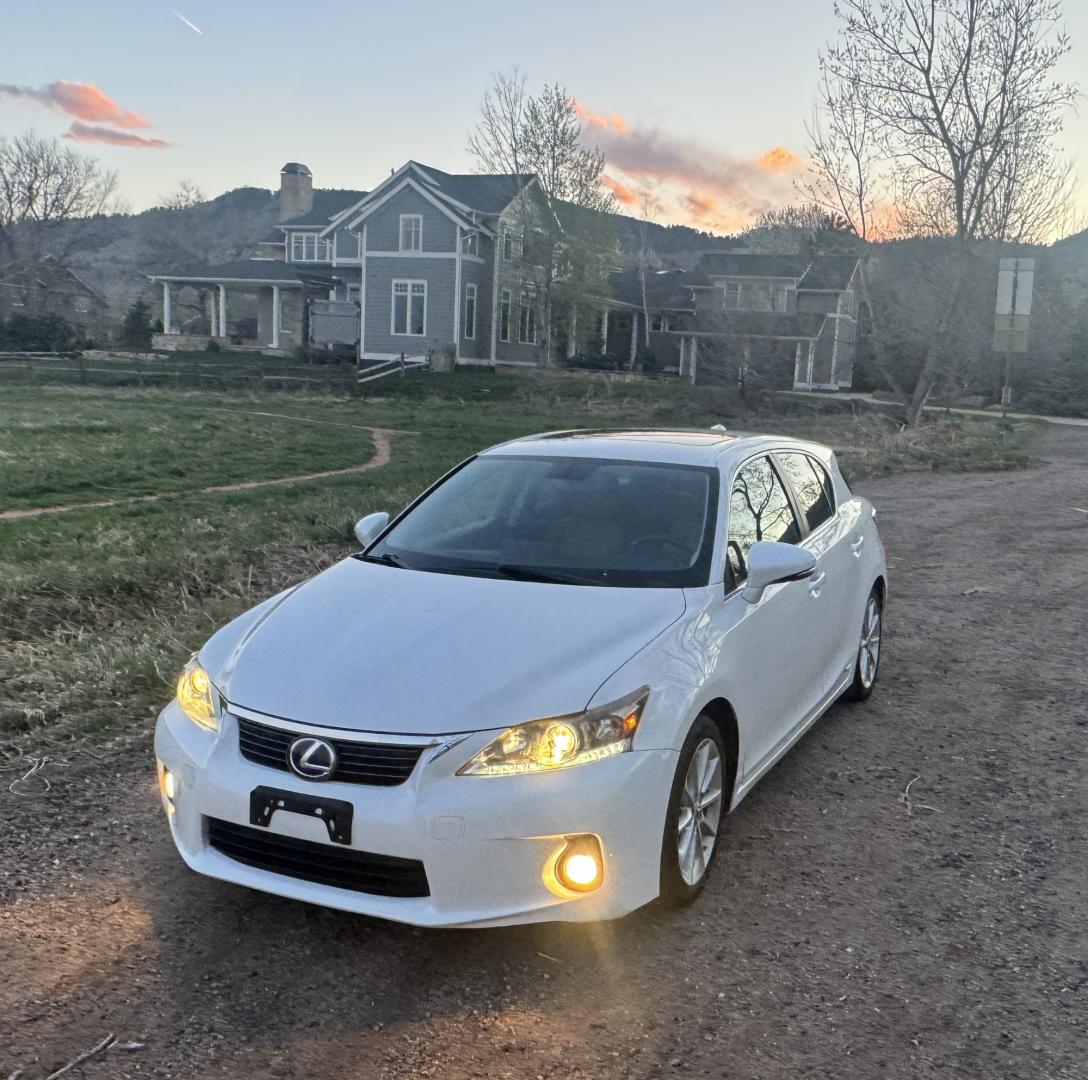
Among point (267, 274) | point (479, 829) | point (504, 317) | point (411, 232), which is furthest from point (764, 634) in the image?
point (267, 274)

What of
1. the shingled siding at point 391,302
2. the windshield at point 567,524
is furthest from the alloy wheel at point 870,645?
the shingled siding at point 391,302

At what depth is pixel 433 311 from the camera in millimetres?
45781

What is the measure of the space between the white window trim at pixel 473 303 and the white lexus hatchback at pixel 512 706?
41948mm

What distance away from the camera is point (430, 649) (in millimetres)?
3945

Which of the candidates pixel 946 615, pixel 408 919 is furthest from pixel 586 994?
pixel 946 615

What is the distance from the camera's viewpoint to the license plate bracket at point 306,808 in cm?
351

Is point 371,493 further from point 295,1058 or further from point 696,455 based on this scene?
point 295,1058

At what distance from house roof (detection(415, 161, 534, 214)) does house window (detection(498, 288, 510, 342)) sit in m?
3.54

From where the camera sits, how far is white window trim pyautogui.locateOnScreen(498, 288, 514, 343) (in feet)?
157

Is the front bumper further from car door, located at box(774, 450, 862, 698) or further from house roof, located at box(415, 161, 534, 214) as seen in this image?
house roof, located at box(415, 161, 534, 214)

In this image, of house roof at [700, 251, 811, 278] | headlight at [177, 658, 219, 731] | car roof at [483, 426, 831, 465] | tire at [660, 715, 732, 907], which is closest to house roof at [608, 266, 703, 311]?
house roof at [700, 251, 811, 278]

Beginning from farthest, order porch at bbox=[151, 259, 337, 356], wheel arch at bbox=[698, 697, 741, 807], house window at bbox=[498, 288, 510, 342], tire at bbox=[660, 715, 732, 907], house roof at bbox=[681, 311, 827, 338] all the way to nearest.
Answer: house roof at bbox=[681, 311, 827, 338] < porch at bbox=[151, 259, 337, 356] < house window at bbox=[498, 288, 510, 342] < wheel arch at bbox=[698, 697, 741, 807] < tire at bbox=[660, 715, 732, 907]

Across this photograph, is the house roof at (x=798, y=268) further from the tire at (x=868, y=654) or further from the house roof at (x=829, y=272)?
the tire at (x=868, y=654)

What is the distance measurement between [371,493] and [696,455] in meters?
9.91
